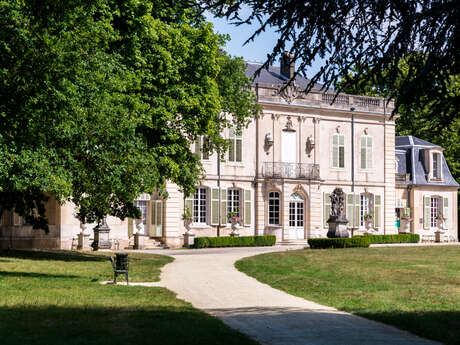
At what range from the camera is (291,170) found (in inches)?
1480

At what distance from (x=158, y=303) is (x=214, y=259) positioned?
11.8 m

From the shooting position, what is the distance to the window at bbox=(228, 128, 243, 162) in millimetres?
36188

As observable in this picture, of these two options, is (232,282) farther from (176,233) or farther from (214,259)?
(176,233)

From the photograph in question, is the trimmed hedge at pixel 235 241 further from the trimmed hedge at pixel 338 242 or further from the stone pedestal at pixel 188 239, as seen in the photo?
the trimmed hedge at pixel 338 242

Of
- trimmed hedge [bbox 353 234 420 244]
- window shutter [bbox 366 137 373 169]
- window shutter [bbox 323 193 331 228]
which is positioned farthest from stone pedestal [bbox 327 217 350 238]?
window shutter [bbox 366 137 373 169]

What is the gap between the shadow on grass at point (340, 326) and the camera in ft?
29.2

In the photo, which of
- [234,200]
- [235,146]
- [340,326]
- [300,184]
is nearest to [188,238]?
[234,200]

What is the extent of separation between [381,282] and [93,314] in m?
8.07

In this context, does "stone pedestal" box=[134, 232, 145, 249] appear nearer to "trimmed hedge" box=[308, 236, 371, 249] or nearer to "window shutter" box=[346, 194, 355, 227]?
"trimmed hedge" box=[308, 236, 371, 249]

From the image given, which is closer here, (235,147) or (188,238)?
(188,238)

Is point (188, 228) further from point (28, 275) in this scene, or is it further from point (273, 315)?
point (273, 315)

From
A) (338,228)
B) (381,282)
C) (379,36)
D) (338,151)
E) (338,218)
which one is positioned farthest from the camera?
(338,151)

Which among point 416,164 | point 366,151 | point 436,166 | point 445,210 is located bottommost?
point 445,210

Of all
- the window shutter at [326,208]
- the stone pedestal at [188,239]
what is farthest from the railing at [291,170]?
the stone pedestal at [188,239]
